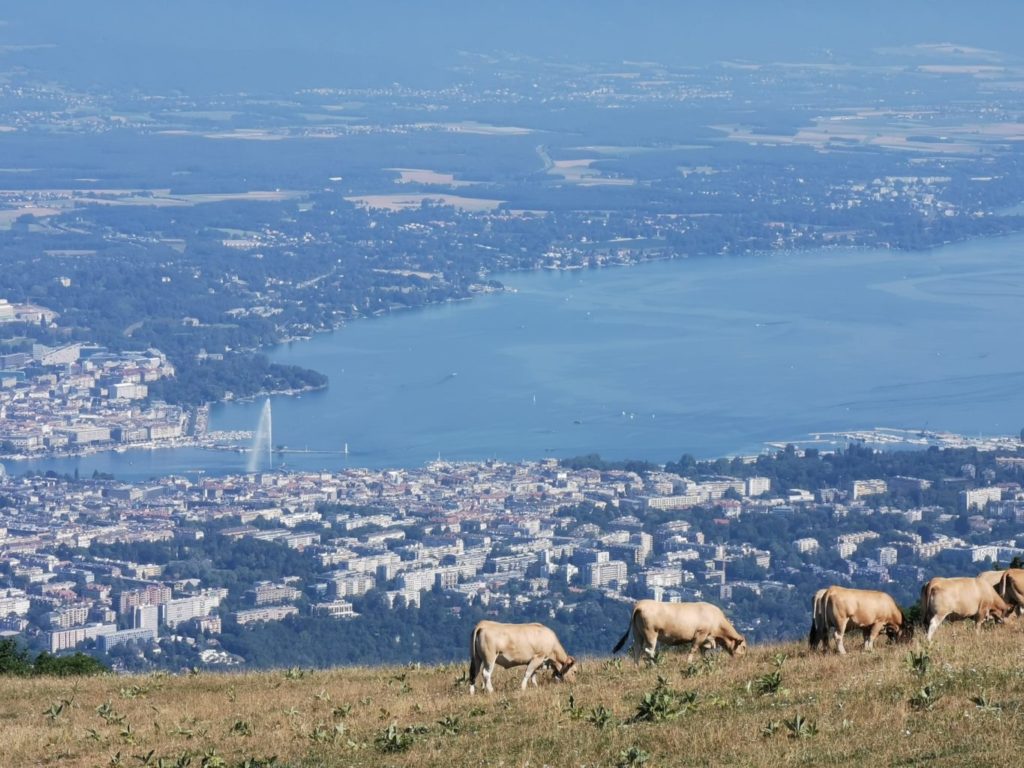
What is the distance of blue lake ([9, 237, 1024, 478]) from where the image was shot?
37.8m

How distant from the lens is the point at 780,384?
43.3m

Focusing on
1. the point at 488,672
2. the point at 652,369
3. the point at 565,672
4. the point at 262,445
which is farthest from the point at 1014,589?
the point at 652,369

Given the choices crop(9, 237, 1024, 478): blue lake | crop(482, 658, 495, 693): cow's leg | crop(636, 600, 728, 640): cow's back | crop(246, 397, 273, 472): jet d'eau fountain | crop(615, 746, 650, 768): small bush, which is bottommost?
crop(246, 397, 273, 472): jet d'eau fountain

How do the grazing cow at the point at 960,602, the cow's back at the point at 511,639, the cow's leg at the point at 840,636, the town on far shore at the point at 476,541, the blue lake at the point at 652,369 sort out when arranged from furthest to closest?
the blue lake at the point at 652,369 < the town on far shore at the point at 476,541 < the grazing cow at the point at 960,602 < the cow's leg at the point at 840,636 < the cow's back at the point at 511,639

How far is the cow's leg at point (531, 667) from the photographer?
803cm

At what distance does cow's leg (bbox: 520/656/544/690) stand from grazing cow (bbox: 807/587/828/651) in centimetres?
118

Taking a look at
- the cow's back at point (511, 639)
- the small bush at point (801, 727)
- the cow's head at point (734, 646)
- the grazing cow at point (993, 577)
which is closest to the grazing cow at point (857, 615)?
the cow's head at point (734, 646)

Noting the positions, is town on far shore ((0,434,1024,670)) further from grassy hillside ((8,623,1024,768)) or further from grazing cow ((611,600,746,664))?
grassy hillside ((8,623,1024,768))

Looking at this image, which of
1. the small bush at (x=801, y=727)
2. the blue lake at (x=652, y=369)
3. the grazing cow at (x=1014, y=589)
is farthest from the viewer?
the blue lake at (x=652, y=369)

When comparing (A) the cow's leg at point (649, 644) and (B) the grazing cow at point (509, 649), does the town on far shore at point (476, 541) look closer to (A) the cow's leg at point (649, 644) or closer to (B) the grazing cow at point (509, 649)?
(A) the cow's leg at point (649, 644)

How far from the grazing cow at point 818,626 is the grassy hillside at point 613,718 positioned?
0.08 m

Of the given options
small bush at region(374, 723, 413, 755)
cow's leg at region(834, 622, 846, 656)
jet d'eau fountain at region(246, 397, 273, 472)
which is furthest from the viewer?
jet d'eau fountain at region(246, 397, 273, 472)

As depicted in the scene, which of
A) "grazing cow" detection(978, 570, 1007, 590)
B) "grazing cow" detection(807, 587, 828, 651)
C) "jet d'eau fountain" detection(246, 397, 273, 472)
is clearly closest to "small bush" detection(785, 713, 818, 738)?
"grazing cow" detection(807, 587, 828, 651)

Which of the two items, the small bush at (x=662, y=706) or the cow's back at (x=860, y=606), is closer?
the small bush at (x=662, y=706)
